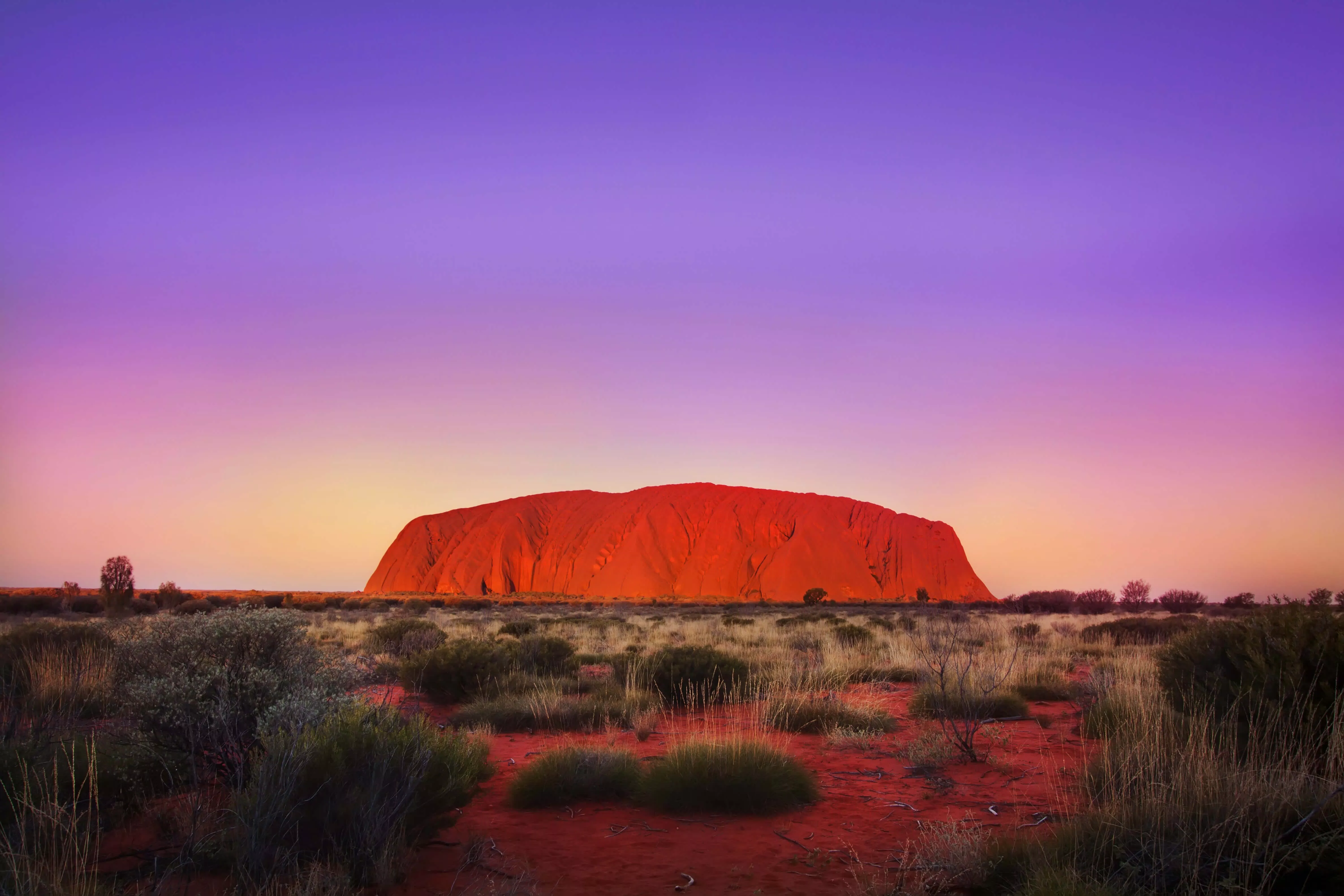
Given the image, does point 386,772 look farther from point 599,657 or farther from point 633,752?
point 599,657

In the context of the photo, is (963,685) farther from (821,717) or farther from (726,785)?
(726,785)

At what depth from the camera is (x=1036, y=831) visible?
14.5ft

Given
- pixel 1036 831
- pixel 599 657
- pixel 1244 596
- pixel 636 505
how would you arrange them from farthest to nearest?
pixel 636 505
pixel 1244 596
pixel 599 657
pixel 1036 831

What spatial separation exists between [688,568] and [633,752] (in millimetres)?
59744

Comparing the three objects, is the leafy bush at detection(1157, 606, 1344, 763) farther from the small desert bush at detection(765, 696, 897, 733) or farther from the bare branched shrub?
the small desert bush at detection(765, 696, 897, 733)

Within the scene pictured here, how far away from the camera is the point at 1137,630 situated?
1816 centimetres

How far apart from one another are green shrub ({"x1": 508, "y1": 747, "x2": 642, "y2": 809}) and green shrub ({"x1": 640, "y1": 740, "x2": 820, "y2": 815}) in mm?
307

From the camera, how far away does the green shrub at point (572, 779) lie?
577cm

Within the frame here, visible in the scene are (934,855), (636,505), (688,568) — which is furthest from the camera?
(636,505)

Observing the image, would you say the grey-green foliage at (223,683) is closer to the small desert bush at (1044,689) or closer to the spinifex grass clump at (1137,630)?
the small desert bush at (1044,689)

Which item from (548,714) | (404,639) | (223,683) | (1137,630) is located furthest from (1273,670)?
(1137,630)

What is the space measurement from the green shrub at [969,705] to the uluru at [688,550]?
2091 inches

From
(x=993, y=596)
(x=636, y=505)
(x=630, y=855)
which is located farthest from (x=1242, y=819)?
(x=993, y=596)

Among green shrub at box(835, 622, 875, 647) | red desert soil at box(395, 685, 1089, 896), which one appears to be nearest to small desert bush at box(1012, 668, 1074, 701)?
red desert soil at box(395, 685, 1089, 896)
